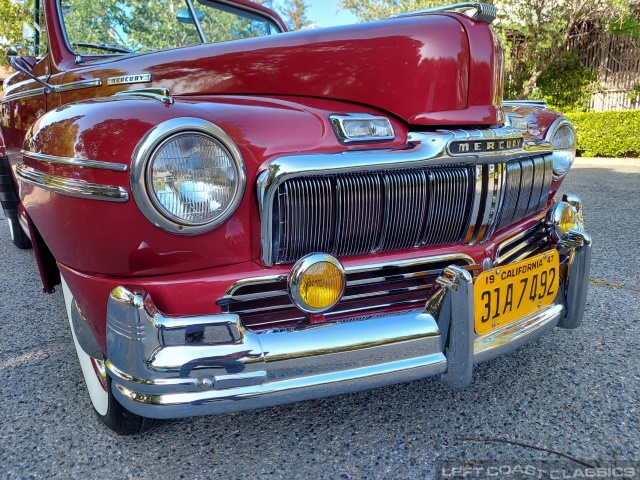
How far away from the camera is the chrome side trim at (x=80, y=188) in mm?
1291

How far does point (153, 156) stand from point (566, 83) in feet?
40.0

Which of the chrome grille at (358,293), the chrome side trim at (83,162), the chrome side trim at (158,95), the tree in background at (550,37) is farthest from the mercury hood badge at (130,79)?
the tree in background at (550,37)

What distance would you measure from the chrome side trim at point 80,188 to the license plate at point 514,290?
3.44 feet

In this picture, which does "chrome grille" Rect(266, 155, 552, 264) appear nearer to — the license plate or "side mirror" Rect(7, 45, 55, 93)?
the license plate

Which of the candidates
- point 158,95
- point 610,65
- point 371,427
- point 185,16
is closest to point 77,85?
point 185,16

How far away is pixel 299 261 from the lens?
1.41m

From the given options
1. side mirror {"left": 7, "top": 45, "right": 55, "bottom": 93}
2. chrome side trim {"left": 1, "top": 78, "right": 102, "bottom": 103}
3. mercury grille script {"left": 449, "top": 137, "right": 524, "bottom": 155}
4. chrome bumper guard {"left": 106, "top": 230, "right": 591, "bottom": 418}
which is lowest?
chrome bumper guard {"left": 106, "top": 230, "right": 591, "bottom": 418}

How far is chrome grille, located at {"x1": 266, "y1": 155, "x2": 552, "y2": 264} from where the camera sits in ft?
4.77

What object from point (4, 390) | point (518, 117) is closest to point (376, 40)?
point (518, 117)

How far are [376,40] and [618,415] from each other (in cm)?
155

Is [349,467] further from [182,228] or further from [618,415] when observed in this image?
[618,415]

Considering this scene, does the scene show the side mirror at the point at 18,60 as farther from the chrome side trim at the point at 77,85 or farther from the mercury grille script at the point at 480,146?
the mercury grille script at the point at 480,146

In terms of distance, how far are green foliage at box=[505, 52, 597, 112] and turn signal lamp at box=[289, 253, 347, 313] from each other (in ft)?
37.6

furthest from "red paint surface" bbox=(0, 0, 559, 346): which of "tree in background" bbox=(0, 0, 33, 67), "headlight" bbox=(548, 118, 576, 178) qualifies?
"tree in background" bbox=(0, 0, 33, 67)
